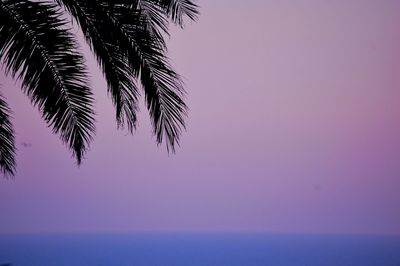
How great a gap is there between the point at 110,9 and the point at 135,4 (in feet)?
0.75

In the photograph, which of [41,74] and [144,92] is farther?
[144,92]

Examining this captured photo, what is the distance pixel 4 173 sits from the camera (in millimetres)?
4781

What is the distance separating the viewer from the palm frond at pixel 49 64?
3.86 metres

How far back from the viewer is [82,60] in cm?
420

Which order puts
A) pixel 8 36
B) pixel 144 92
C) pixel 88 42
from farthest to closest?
pixel 144 92 < pixel 88 42 < pixel 8 36

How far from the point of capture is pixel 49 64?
4090 millimetres

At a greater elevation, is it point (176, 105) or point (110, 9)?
point (110, 9)

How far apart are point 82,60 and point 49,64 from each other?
11.1 inches

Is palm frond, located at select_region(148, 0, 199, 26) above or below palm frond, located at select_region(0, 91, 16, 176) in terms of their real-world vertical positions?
above

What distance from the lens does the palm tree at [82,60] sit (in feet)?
12.8

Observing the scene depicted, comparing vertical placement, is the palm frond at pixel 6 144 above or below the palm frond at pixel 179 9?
A: below

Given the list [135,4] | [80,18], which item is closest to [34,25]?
[80,18]

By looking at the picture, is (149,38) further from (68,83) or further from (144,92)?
(68,83)

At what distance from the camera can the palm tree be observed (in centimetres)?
390
